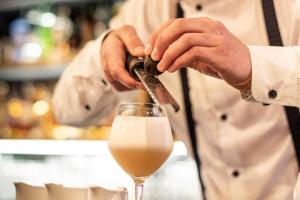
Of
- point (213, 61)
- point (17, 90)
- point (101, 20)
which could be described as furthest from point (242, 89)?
point (17, 90)

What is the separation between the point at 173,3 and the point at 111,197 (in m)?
0.90

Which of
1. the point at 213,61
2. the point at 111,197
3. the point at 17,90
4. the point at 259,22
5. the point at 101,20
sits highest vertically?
the point at 101,20

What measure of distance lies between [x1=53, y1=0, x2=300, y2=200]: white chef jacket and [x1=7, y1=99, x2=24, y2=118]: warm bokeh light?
70.2 inches

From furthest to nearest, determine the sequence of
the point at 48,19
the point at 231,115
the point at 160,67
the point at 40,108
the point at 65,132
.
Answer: the point at 48,19
the point at 40,108
the point at 65,132
the point at 231,115
the point at 160,67

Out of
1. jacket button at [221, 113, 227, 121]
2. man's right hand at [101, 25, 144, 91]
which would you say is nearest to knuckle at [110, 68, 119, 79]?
man's right hand at [101, 25, 144, 91]

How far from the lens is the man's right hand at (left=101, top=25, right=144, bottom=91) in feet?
3.67

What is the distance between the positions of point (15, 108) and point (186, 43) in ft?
8.44

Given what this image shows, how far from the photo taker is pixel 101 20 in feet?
10.1

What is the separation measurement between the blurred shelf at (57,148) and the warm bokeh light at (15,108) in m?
1.89

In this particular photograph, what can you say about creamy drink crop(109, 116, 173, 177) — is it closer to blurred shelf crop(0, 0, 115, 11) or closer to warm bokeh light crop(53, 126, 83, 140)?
warm bokeh light crop(53, 126, 83, 140)

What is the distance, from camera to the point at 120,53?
117cm

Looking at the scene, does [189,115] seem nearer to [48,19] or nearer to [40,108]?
[40,108]

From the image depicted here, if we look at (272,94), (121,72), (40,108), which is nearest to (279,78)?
(272,94)

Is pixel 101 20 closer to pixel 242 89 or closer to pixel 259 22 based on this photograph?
pixel 259 22
